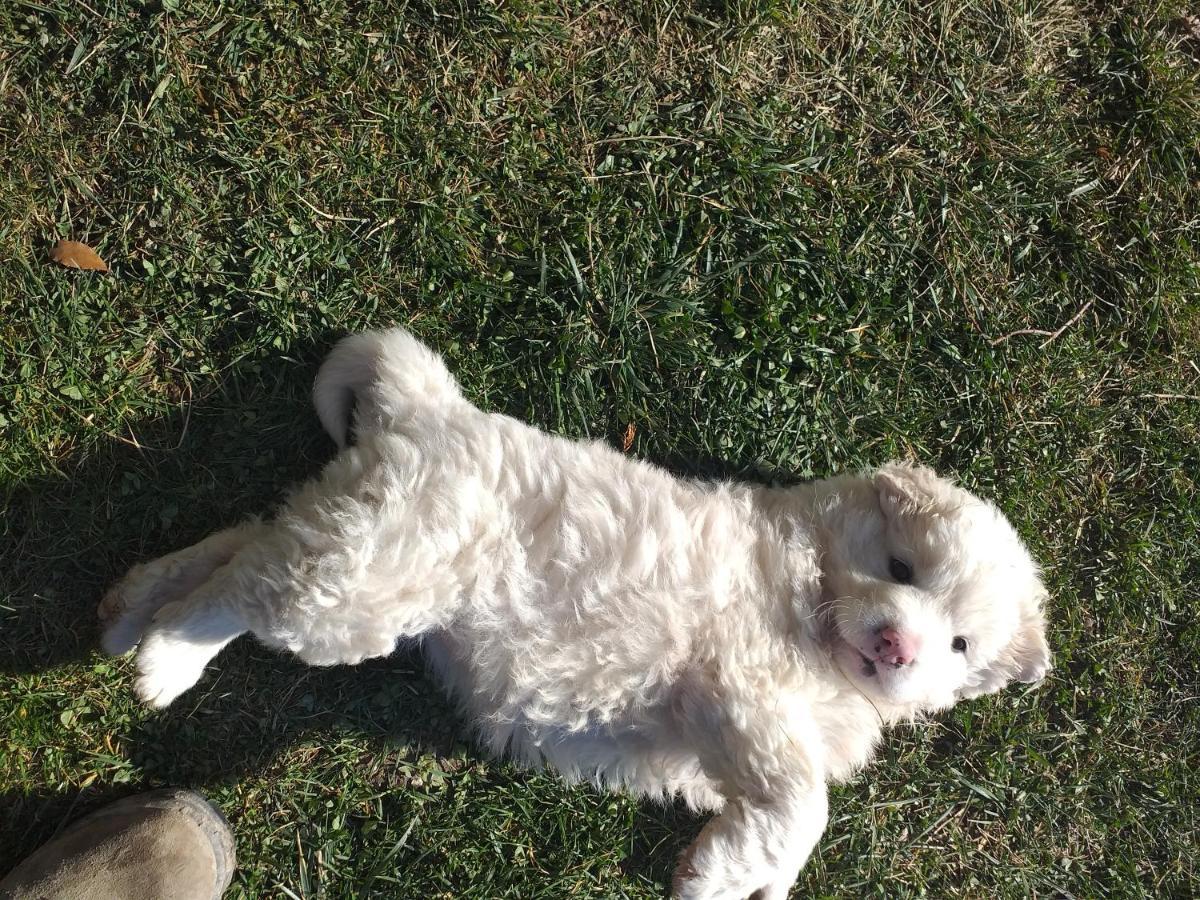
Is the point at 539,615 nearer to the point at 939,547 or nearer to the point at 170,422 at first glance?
the point at 939,547

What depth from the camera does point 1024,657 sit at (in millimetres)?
2973

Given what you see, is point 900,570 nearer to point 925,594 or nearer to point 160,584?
point 925,594

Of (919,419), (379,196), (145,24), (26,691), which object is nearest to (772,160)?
(919,419)

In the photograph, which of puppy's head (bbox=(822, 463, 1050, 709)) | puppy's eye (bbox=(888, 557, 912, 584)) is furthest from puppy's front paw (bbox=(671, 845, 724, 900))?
puppy's eye (bbox=(888, 557, 912, 584))

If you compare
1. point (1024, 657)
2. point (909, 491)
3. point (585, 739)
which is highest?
point (909, 491)

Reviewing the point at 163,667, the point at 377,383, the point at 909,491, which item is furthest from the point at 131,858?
the point at 909,491

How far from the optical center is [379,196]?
3242mm

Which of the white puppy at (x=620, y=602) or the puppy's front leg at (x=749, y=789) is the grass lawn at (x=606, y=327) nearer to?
the white puppy at (x=620, y=602)

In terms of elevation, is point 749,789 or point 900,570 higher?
point 900,570

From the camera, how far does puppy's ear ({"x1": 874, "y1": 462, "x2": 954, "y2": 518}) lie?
2830mm

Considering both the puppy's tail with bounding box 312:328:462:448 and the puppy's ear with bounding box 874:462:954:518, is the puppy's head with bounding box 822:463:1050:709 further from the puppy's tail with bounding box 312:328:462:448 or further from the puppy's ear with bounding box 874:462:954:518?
the puppy's tail with bounding box 312:328:462:448

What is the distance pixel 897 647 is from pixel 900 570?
1.16 feet

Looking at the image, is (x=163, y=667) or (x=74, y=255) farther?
(x=74, y=255)

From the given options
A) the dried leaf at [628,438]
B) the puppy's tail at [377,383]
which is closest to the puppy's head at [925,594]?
the dried leaf at [628,438]
